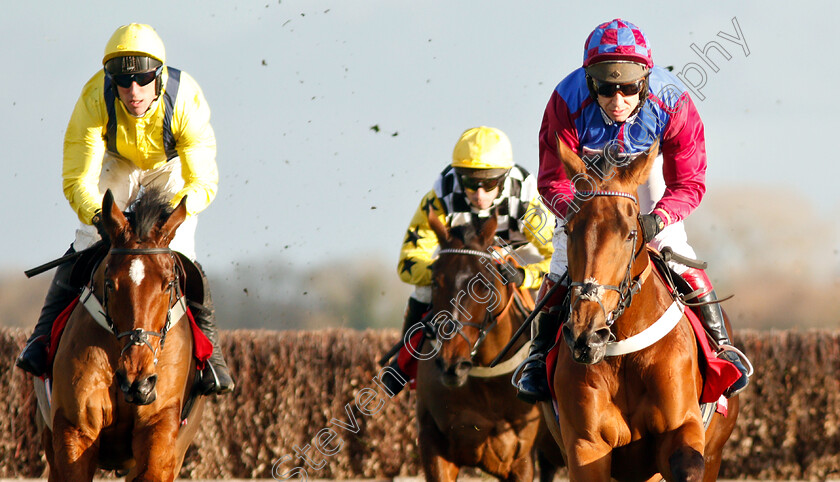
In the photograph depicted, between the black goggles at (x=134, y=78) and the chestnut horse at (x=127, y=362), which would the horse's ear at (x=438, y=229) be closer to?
the chestnut horse at (x=127, y=362)

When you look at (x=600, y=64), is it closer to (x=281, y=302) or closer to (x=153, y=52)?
(x=153, y=52)

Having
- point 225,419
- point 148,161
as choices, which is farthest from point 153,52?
point 225,419

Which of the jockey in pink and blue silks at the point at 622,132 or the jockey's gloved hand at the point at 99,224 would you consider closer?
the jockey in pink and blue silks at the point at 622,132

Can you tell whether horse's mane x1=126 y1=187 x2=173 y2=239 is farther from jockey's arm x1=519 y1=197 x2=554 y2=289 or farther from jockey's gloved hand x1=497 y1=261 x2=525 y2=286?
jockey's arm x1=519 y1=197 x2=554 y2=289

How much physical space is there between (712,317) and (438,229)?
1.97 m

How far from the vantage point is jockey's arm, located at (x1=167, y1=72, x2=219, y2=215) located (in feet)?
18.7

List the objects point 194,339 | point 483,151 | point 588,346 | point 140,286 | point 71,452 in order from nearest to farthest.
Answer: point 588,346
point 140,286
point 71,452
point 194,339
point 483,151

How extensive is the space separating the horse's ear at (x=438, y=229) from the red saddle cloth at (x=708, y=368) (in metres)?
1.77

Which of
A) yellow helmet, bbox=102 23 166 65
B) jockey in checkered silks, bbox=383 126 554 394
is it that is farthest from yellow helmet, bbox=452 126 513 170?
yellow helmet, bbox=102 23 166 65

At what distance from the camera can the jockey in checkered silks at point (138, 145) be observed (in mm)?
5457

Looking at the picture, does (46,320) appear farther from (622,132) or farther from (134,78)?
(622,132)

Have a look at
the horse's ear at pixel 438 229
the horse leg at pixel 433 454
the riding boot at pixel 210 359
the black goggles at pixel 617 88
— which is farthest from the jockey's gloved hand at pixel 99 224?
the black goggles at pixel 617 88

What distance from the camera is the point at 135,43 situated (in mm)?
5406

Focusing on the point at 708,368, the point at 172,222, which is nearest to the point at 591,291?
the point at 708,368
